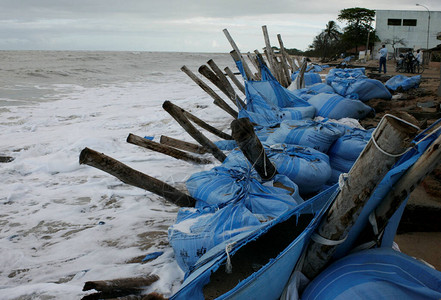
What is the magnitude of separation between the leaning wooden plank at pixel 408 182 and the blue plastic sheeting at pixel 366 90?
A: 5357 mm

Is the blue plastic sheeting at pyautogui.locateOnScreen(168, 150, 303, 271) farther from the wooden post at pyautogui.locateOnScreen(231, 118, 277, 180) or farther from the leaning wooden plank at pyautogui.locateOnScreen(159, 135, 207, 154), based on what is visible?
the leaning wooden plank at pyautogui.locateOnScreen(159, 135, 207, 154)

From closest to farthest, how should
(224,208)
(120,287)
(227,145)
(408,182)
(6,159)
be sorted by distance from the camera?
(408,182) → (120,287) → (224,208) → (227,145) → (6,159)

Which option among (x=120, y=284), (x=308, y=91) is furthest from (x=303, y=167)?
(x=308, y=91)

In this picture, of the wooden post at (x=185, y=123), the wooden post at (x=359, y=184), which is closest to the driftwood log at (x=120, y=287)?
the wooden post at (x=359, y=184)

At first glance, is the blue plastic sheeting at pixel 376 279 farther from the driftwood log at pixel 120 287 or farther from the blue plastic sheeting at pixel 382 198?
the driftwood log at pixel 120 287

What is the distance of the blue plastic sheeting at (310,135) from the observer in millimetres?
3322

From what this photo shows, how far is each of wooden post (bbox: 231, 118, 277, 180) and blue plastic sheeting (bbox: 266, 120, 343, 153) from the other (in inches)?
32.2

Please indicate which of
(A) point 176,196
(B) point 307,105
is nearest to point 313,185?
(A) point 176,196

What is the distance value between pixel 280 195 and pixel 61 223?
2136 mm

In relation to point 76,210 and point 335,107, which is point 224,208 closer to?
point 76,210

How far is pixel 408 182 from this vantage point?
5.11 ft

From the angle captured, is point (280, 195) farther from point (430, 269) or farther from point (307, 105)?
point (307, 105)

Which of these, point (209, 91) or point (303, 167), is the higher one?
point (209, 91)

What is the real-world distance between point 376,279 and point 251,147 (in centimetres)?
116
